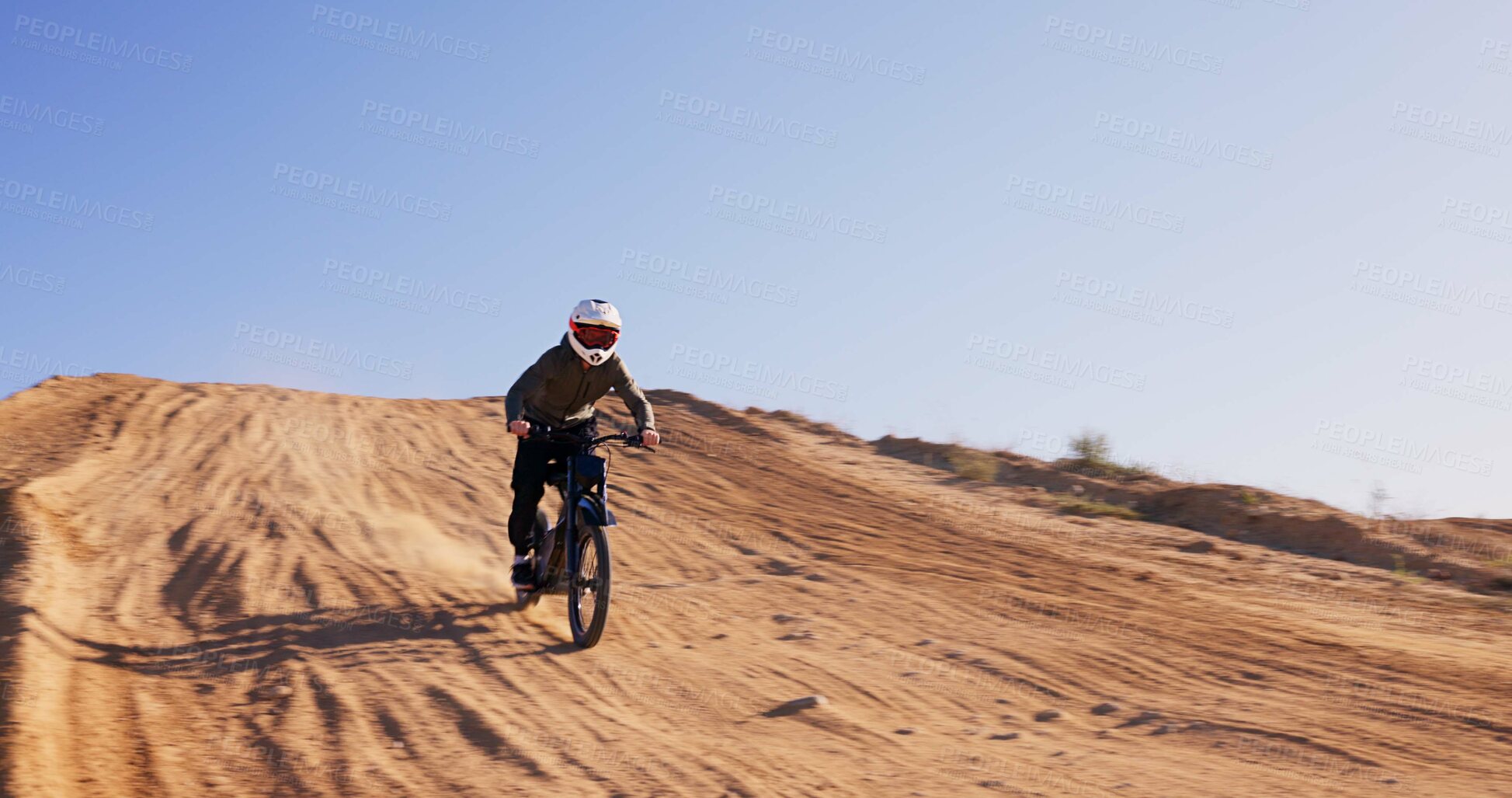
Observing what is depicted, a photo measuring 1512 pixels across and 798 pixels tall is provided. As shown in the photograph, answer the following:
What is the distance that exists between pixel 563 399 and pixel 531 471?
21.5 inches

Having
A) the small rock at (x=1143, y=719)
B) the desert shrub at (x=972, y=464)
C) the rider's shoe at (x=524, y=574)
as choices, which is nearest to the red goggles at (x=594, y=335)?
the rider's shoe at (x=524, y=574)

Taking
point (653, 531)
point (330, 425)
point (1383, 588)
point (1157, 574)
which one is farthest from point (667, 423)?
point (1383, 588)

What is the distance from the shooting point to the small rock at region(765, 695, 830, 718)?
19.6ft

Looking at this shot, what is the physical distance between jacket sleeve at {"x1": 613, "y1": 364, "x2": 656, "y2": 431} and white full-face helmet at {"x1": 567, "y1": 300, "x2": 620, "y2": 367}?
0.34 m

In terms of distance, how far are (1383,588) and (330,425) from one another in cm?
1290

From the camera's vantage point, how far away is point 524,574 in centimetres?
754

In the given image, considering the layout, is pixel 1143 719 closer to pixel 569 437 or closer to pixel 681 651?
pixel 681 651

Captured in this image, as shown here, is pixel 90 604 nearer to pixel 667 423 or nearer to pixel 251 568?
pixel 251 568

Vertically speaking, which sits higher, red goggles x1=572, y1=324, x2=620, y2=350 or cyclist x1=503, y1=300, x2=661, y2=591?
red goggles x1=572, y1=324, x2=620, y2=350

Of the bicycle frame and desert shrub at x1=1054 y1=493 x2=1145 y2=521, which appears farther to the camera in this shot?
desert shrub at x1=1054 y1=493 x2=1145 y2=521

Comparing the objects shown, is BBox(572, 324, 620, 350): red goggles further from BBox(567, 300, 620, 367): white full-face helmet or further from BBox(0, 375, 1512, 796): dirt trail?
BBox(0, 375, 1512, 796): dirt trail

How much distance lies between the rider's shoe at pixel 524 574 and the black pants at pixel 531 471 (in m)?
0.14

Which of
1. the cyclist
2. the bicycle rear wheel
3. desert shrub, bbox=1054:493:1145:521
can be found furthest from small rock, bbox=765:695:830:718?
desert shrub, bbox=1054:493:1145:521

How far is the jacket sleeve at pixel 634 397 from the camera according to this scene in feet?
23.8
